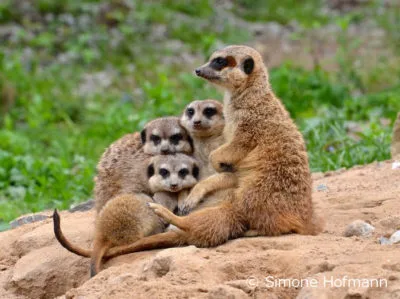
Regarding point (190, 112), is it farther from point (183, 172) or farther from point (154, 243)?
point (154, 243)

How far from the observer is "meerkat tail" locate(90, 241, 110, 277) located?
419 centimetres

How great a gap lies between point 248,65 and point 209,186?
659mm

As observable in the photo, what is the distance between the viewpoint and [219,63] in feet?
14.9

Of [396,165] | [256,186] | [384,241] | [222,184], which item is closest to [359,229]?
[384,241]

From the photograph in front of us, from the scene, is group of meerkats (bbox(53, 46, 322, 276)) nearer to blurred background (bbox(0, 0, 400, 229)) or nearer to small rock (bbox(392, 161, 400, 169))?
small rock (bbox(392, 161, 400, 169))

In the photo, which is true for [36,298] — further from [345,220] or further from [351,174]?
[351,174]

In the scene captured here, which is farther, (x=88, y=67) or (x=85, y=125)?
(x=88, y=67)

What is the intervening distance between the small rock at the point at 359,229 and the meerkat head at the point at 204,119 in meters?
0.98

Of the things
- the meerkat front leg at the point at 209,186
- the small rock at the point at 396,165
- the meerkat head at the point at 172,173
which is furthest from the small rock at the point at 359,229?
the small rock at the point at 396,165

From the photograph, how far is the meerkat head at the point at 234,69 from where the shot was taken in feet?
14.5

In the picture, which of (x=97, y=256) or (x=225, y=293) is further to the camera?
(x=97, y=256)

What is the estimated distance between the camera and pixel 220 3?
43.2 feet

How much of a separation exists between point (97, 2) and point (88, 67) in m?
1.45

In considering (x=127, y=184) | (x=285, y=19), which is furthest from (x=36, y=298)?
(x=285, y=19)
